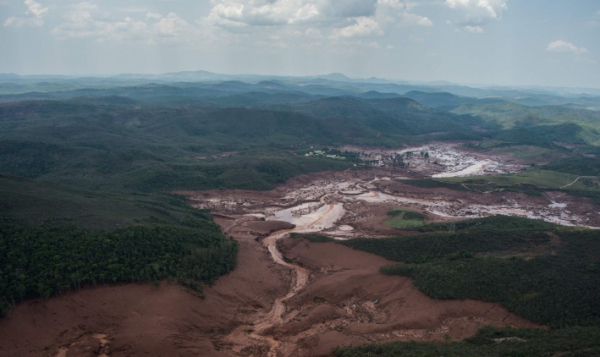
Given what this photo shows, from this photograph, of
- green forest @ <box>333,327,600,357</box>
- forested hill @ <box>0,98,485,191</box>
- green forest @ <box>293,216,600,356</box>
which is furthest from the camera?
forested hill @ <box>0,98,485,191</box>

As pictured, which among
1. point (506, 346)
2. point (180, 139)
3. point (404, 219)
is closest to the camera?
point (506, 346)

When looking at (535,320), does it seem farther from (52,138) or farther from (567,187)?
(52,138)

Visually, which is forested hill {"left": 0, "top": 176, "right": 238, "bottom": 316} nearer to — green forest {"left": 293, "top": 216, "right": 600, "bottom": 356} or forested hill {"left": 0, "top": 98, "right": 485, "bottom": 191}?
green forest {"left": 293, "top": 216, "right": 600, "bottom": 356}

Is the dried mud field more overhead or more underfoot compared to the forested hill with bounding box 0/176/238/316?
more underfoot

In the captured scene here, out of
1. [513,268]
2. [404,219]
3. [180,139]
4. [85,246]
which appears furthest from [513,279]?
[180,139]

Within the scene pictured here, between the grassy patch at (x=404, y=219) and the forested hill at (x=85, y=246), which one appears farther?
the grassy patch at (x=404, y=219)

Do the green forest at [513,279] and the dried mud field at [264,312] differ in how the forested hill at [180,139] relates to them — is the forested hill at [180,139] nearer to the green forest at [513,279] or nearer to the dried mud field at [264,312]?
the dried mud field at [264,312]

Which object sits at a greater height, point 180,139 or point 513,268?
point 180,139

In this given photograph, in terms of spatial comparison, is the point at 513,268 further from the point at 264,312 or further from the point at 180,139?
the point at 180,139

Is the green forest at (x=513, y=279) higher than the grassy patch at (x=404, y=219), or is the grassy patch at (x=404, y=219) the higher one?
the green forest at (x=513, y=279)

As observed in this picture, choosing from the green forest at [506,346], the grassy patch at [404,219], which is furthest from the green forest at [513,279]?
the grassy patch at [404,219]

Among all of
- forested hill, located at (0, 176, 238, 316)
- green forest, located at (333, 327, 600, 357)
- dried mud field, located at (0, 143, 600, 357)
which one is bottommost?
dried mud field, located at (0, 143, 600, 357)

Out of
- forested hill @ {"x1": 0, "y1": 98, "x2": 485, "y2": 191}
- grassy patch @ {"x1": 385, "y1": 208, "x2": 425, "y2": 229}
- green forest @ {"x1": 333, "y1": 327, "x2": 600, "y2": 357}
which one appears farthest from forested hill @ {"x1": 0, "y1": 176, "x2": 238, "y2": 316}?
forested hill @ {"x1": 0, "y1": 98, "x2": 485, "y2": 191}
